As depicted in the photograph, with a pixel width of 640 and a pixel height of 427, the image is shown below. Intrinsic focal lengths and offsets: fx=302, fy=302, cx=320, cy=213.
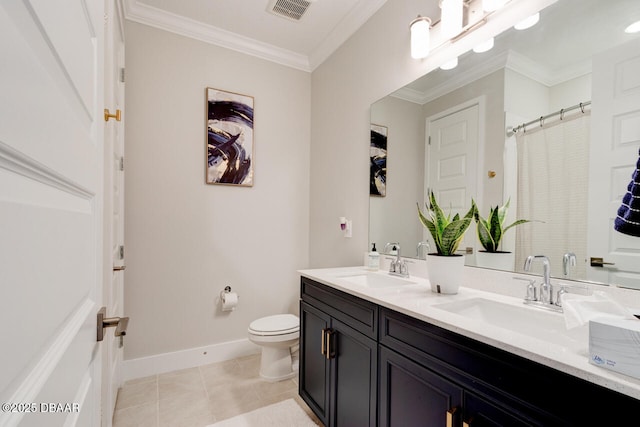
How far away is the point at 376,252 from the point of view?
2010 millimetres

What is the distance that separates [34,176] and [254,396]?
6.84 ft

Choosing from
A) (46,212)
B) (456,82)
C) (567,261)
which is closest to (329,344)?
(567,261)

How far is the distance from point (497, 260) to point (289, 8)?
2.18 meters

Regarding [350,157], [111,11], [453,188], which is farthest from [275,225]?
[111,11]

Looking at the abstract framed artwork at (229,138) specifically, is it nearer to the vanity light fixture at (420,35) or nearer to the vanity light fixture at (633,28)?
the vanity light fixture at (420,35)

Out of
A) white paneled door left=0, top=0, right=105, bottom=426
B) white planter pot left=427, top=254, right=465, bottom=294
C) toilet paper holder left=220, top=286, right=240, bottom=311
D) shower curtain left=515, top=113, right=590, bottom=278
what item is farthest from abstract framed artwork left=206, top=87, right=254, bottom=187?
shower curtain left=515, top=113, right=590, bottom=278

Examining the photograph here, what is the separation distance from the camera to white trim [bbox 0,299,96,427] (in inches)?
10.8

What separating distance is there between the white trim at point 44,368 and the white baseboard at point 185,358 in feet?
6.86

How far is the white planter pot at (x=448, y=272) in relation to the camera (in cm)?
132

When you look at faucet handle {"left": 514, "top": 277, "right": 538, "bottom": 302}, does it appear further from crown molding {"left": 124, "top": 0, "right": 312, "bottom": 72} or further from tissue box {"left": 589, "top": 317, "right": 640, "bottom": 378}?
crown molding {"left": 124, "top": 0, "right": 312, "bottom": 72}

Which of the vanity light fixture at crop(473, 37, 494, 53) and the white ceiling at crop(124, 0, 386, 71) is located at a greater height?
the white ceiling at crop(124, 0, 386, 71)

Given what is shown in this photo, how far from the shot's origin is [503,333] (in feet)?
A: 2.73

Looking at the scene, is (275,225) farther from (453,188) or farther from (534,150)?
(534,150)

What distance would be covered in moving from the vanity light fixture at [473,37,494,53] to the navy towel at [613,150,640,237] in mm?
810
